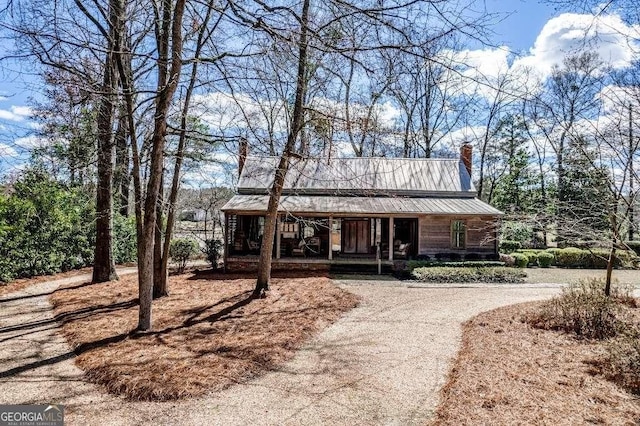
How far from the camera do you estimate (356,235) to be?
62.8 feet

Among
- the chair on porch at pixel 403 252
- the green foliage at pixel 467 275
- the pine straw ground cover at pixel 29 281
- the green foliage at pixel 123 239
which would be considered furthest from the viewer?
the chair on porch at pixel 403 252

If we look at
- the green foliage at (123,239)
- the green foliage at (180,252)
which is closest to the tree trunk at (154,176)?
the green foliage at (180,252)

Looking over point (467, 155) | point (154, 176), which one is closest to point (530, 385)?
point (154, 176)

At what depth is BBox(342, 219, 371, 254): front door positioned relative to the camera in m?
19.1

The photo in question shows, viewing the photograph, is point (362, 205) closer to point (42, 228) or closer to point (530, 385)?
point (42, 228)

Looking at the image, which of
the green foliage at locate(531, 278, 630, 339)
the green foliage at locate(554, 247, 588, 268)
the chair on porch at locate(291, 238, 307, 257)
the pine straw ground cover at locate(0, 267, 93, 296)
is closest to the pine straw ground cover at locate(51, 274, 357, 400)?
the pine straw ground cover at locate(0, 267, 93, 296)

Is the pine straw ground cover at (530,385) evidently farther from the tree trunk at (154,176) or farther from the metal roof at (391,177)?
the metal roof at (391,177)

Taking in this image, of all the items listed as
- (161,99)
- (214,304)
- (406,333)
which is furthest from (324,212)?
(161,99)

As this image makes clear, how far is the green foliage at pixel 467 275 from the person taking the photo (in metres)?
13.8

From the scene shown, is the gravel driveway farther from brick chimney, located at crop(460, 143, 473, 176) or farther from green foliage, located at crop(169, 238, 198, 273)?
brick chimney, located at crop(460, 143, 473, 176)

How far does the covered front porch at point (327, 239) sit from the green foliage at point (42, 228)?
18.7 feet

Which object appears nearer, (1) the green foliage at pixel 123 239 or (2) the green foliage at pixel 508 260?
(1) the green foliage at pixel 123 239

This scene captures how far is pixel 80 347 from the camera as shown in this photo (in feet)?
20.0

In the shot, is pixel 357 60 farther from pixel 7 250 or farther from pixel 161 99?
pixel 7 250
